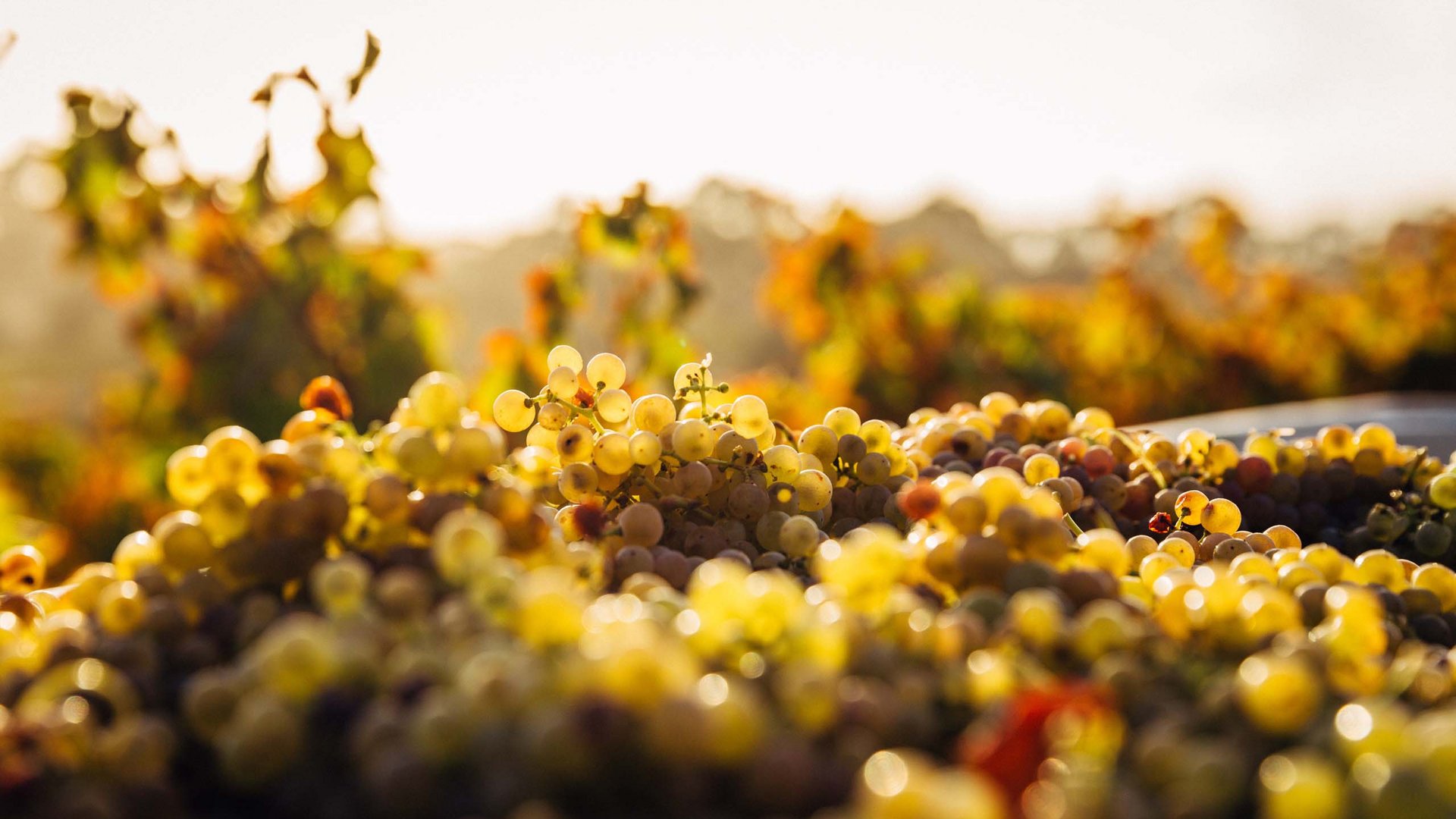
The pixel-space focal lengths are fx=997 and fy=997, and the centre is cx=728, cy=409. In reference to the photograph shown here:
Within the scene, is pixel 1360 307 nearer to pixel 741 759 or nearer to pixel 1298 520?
pixel 1298 520

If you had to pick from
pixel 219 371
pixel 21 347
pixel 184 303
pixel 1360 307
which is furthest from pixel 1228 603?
pixel 21 347

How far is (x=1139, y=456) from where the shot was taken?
1.18m

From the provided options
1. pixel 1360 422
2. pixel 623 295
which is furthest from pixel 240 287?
pixel 1360 422

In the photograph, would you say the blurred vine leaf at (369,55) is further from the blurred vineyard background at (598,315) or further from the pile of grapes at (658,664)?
the pile of grapes at (658,664)

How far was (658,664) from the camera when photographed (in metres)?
0.44

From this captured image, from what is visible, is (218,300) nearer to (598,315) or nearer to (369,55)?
(369,55)

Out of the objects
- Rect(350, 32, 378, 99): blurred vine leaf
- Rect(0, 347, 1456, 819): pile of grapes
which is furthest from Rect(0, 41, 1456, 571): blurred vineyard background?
Rect(0, 347, 1456, 819): pile of grapes

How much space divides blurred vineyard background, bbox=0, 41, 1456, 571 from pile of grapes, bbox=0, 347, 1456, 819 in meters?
0.79

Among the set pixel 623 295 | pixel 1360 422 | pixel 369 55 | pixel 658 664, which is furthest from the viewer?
pixel 623 295

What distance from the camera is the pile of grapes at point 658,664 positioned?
1.40ft

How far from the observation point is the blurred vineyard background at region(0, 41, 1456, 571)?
2.38 meters

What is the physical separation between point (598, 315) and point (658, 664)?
4.32m

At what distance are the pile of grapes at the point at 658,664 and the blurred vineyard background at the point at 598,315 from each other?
788mm

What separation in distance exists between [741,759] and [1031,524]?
284 mm
